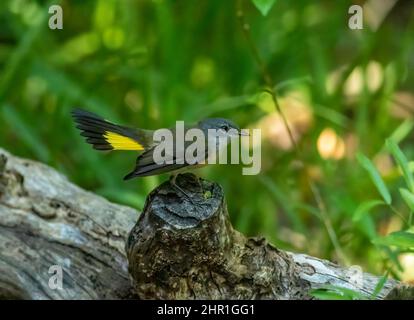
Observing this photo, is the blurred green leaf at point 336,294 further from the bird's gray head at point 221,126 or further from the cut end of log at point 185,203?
the bird's gray head at point 221,126

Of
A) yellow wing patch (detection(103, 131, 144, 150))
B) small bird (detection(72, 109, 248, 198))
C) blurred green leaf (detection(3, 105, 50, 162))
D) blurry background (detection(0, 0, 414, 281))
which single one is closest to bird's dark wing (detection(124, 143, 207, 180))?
small bird (detection(72, 109, 248, 198))

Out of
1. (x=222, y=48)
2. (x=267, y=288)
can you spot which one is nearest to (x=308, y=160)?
(x=222, y=48)

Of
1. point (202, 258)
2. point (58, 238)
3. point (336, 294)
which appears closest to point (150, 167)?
point (202, 258)

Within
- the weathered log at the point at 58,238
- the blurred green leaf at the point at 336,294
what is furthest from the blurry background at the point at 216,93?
the blurred green leaf at the point at 336,294

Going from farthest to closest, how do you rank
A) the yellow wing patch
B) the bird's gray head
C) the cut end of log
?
1. the bird's gray head
2. the yellow wing patch
3. the cut end of log

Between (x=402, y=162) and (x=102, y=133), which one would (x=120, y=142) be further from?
(x=402, y=162)

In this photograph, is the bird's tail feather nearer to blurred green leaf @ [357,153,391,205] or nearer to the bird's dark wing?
the bird's dark wing

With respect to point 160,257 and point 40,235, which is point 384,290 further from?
point 40,235
